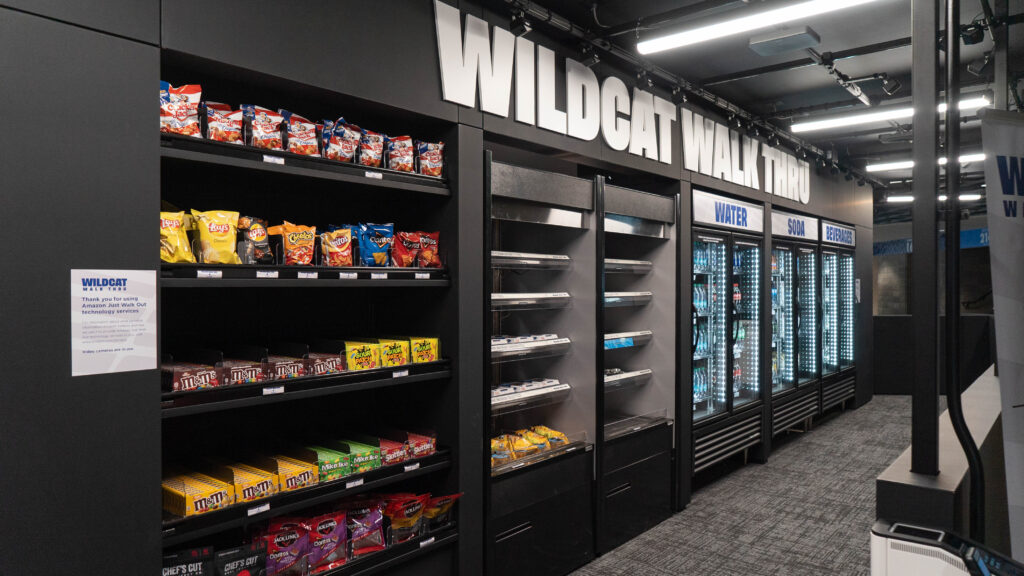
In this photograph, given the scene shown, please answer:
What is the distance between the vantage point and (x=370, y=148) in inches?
113

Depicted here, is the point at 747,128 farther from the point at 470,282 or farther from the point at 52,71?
the point at 52,71

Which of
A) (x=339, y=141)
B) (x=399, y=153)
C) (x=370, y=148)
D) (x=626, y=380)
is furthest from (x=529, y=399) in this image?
(x=339, y=141)

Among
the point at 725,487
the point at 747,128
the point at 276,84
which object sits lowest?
the point at 725,487

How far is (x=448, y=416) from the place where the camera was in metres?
3.24

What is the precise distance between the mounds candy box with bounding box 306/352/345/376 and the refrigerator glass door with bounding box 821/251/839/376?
741 centimetres

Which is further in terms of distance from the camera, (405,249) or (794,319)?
(794,319)

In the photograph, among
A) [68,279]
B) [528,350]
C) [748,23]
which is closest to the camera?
[68,279]

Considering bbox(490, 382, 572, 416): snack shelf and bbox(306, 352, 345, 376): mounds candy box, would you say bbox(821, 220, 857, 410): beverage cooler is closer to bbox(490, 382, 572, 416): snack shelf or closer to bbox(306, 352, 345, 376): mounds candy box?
bbox(490, 382, 572, 416): snack shelf

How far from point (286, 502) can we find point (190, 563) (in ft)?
1.23

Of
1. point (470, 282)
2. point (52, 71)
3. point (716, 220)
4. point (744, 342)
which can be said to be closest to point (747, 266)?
point (744, 342)

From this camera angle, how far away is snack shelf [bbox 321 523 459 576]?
2736 mm

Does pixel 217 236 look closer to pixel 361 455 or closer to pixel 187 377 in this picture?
pixel 187 377

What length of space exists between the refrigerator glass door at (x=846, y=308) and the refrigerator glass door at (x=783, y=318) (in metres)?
1.87

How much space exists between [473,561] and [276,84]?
2.44m
